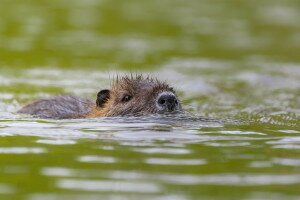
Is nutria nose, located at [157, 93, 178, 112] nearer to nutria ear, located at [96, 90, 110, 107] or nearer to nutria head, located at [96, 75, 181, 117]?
nutria head, located at [96, 75, 181, 117]

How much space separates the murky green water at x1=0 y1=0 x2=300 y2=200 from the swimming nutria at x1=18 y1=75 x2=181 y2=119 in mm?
252

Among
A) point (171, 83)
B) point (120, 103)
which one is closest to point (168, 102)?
point (120, 103)

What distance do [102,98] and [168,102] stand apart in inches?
53.3

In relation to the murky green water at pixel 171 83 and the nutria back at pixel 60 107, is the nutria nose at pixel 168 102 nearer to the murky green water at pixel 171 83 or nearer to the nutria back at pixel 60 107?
the murky green water at pixel 171 83

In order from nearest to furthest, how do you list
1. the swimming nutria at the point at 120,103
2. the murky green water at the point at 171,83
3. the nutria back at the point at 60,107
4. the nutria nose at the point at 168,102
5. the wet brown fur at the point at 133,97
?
1. the murky green water at the point at 171,83
2. the nutria nose at the point at 168,102
3. the swimming nutria at the point at 120,103
4. the wet brown fur at the point at 133,97
5. the nutria back at the point at 60,107

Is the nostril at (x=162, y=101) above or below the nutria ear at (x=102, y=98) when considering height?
below

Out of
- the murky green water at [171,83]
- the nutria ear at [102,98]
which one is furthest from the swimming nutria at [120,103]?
the murky green water at [171,83]

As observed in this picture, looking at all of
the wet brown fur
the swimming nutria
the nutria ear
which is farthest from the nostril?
the nutria ear

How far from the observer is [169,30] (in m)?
19.4

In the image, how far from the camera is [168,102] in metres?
9.37

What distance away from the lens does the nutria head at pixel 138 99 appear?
30.9ft

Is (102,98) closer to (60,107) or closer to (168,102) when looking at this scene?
(60,107)

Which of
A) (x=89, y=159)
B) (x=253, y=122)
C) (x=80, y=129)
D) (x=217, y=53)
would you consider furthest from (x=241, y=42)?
(x=89, y=159)

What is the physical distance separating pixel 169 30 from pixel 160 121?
1034 cm
